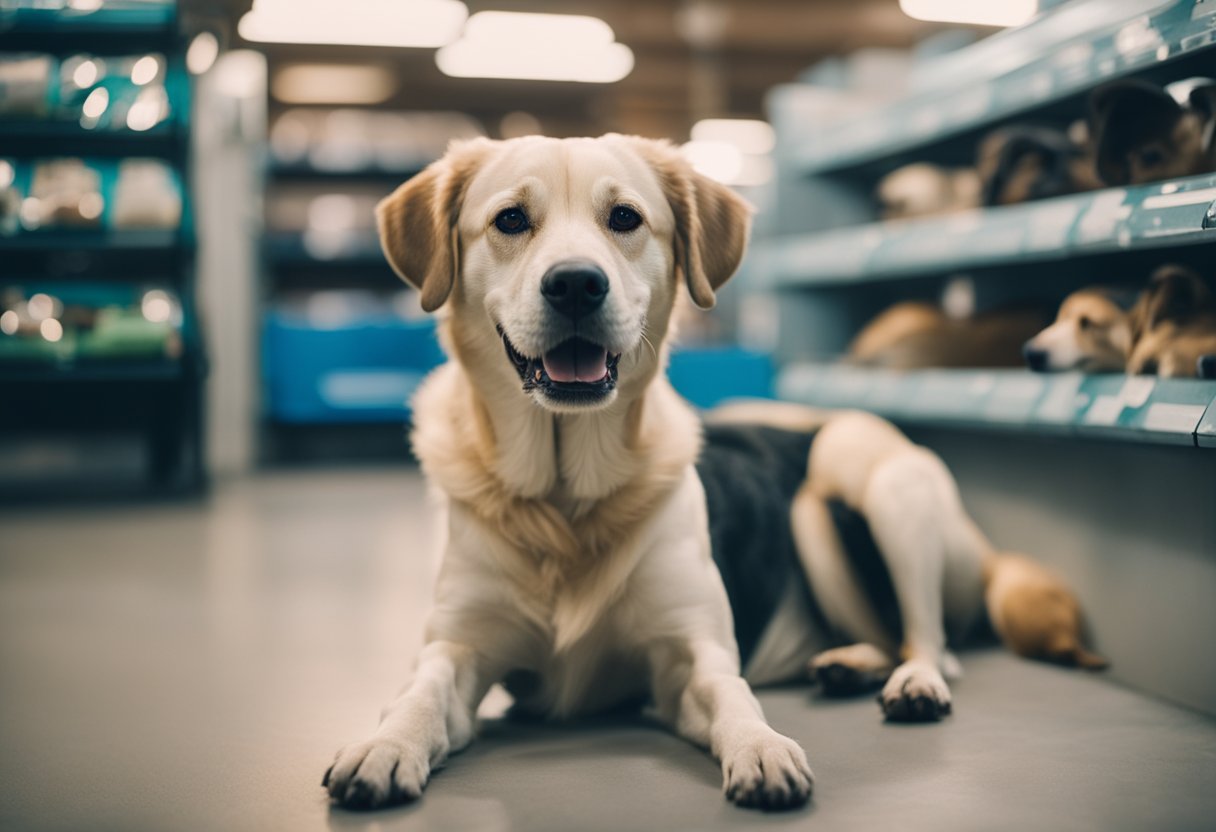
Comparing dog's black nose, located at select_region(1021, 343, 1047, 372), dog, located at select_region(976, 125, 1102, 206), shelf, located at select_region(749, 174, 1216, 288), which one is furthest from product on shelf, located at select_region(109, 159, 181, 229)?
dog's black nose, located at select_region(1021, 343, 1047, 372)

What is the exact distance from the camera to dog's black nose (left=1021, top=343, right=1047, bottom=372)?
2.24 m

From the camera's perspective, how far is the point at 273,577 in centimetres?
326

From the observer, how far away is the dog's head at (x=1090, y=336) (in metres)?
2.15

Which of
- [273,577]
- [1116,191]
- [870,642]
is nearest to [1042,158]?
[1116,191]

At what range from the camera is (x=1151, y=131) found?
2035 millimetres

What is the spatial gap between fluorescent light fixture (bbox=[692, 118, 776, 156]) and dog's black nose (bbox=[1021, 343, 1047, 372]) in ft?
38.7

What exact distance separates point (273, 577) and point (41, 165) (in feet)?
9.44

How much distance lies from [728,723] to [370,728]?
0.66 metres

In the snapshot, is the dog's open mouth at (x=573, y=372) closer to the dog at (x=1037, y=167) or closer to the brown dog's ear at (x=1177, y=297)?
the brown dog's ear at (x=1177, y=297)

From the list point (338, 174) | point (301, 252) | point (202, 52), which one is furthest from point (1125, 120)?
point (338, 174)

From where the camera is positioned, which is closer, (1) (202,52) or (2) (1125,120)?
(2) (1125,120)

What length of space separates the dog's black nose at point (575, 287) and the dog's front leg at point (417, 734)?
593mm

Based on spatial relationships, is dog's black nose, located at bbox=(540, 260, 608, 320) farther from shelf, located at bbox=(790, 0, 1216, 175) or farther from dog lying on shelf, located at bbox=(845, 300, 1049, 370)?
dog lying on shelf, located at bbox=(845, 300, 1049, 370)

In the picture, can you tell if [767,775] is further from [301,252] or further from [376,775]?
[301,252]
